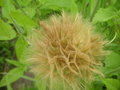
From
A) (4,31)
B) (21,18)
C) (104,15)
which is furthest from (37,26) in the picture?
(104,15)

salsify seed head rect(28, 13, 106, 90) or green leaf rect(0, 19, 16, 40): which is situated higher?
green leaf rect(0, 19, 16, 40)

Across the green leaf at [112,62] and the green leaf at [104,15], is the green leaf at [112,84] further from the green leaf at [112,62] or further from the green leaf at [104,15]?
the green leaf at [104,15]

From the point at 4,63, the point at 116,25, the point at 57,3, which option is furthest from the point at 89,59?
the point at 4,63

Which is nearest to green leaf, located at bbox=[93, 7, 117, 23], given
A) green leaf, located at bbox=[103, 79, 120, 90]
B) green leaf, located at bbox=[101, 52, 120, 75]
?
green leaf, located at bbox=[101, 52, 120, 75]

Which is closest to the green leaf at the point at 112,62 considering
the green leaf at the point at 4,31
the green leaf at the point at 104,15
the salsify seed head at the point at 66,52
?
the green leaf at the point at 104,15

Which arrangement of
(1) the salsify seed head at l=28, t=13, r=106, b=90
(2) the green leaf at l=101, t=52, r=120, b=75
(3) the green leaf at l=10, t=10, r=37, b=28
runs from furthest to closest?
(2) the green leaf at l=101, t=52, r=120, b=75 < (3) the green leaf at l=10, t=10, r=37, b=28 < (1) the salsify seed head at l=28, t=13, r=106, b=90

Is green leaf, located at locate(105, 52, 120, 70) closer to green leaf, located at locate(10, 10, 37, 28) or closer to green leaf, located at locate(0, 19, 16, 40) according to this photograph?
green leaf, located at locate(10, 10, 37, 28)
